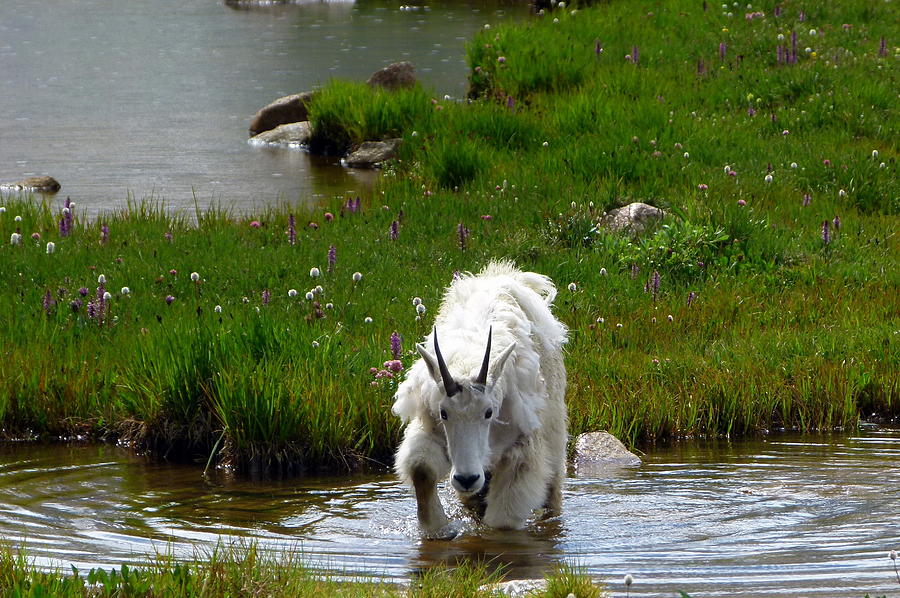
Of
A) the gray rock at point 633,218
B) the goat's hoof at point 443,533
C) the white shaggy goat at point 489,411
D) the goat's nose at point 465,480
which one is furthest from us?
the gray rock at point 633,218

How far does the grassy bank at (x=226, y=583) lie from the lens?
16.5 feet

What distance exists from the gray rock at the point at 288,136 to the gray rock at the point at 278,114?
52 cm

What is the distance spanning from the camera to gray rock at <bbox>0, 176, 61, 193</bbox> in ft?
56.5

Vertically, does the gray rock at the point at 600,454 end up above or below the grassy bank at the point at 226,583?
below

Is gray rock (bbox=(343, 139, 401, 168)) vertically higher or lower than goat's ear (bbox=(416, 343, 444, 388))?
higher

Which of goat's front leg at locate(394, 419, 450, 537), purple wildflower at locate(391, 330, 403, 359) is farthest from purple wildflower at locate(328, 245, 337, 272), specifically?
goat's front leg at locate(394, 419, 450, 537)

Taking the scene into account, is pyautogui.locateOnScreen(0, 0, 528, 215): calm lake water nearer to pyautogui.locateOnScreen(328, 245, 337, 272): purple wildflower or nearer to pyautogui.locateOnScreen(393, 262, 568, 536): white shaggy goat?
pyautogui.locateOnScreen(328, 245, 337, 272): purple wildflower

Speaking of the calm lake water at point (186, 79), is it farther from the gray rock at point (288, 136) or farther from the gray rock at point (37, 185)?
the gray rock at point (288, 136)

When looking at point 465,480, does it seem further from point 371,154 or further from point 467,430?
point 371,154

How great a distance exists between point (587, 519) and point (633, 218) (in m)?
5.64

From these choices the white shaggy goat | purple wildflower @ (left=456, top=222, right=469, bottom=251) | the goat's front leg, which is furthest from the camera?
purple wildflower @ (left=456, top=222, right=469, bottom=251)

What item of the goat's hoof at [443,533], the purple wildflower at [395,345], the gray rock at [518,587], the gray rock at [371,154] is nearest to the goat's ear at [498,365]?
the goat's hoof at [443,533]

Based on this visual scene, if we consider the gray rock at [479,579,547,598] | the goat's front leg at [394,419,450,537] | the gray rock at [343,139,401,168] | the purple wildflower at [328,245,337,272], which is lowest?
the gray rock at [479,579,547,598]

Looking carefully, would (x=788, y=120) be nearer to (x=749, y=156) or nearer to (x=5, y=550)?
(x=749, y=156)
